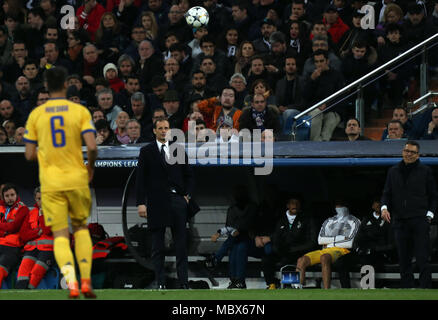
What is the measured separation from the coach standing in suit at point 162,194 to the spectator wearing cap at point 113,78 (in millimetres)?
5345

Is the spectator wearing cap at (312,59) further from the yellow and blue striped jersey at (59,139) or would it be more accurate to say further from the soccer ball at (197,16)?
the yellow and blue striped jersey at (59,139)

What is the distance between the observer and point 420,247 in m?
11.7

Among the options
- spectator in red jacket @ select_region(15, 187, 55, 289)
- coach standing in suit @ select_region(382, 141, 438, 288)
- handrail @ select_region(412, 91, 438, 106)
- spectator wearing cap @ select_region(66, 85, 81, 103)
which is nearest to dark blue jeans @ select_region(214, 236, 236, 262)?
spectator in red jacket @ select_region(15, 187, 55, 289)

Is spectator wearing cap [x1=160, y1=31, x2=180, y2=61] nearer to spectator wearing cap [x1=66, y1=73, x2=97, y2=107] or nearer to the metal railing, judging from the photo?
spectator wearing cap [x1=66, y1=73, x2=97, y2=107]

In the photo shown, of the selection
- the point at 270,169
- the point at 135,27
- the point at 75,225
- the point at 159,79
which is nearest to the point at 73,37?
the point at 135,27

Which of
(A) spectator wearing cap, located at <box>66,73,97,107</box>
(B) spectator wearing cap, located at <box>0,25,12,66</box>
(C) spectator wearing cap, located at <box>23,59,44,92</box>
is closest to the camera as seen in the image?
(A) spectator wearing cap, located at <box>66,73,97,107</box>

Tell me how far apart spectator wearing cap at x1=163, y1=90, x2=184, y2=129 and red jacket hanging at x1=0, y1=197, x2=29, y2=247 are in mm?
2404

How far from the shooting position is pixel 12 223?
13688mm

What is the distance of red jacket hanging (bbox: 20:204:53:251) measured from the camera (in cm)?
1358

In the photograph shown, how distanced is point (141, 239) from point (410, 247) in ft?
11.5

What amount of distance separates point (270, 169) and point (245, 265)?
4.06 feet

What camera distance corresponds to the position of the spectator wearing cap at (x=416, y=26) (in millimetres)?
14539

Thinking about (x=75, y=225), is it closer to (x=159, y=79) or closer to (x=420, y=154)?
(x=420, y=154)

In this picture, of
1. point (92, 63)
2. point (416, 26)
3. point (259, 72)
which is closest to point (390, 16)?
point (416, 26)
